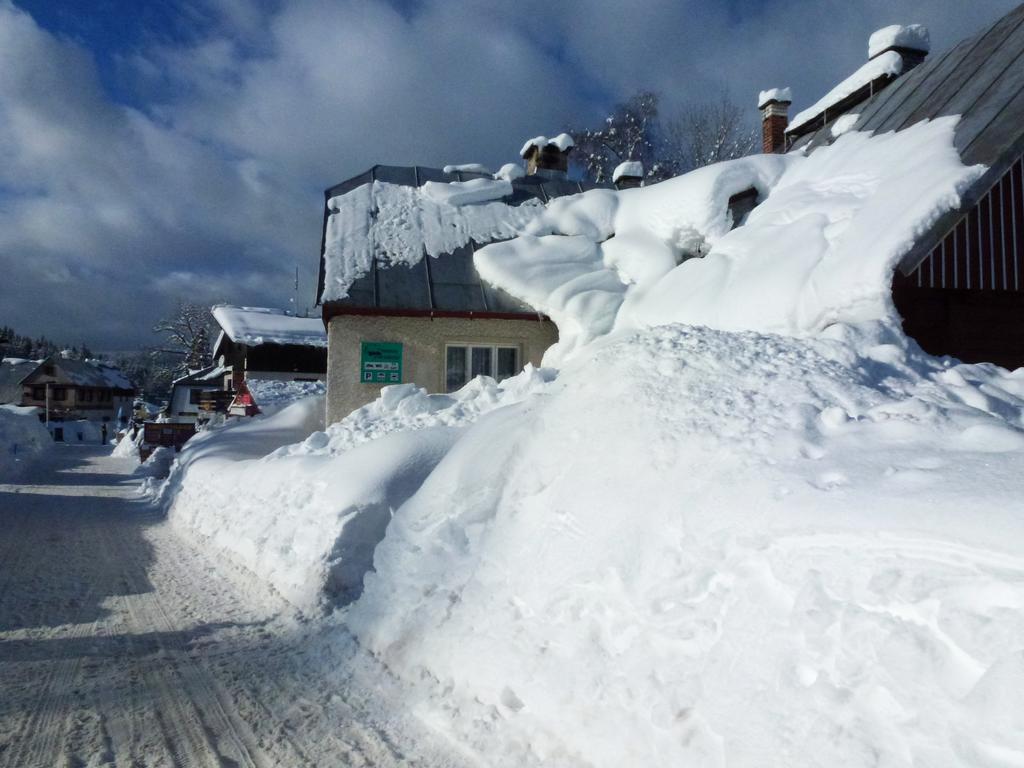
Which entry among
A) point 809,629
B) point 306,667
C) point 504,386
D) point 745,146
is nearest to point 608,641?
point 809,629

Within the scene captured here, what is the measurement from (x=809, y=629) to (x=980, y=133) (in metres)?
9.34

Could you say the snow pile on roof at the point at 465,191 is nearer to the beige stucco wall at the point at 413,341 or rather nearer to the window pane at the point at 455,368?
the beige stucco wall at the point at 413,341

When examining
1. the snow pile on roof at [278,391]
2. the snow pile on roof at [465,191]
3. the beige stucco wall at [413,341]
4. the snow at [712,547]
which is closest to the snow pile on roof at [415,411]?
the snow at [712,547]

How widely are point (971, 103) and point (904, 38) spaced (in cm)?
611

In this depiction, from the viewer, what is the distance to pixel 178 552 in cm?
963

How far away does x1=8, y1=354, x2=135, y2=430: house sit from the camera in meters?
73.5

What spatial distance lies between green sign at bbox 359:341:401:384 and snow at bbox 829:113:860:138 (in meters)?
9.02

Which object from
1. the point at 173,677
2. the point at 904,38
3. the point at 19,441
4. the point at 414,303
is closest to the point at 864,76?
the point at 904,38

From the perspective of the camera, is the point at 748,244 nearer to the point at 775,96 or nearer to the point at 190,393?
the point at 775,96

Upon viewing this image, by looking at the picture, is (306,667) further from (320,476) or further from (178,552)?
(178,552)

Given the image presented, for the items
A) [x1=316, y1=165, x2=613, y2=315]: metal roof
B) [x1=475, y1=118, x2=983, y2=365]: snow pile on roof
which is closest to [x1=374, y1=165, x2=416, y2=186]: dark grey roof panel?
[x1=316, y1=165, x2=613, y2=315]: metal roof

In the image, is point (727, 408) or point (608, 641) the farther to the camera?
point (727, 408)

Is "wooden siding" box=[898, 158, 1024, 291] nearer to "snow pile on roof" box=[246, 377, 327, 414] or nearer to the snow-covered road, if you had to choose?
the snow-covered road

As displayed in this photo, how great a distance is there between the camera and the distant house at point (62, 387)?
7350 cm
